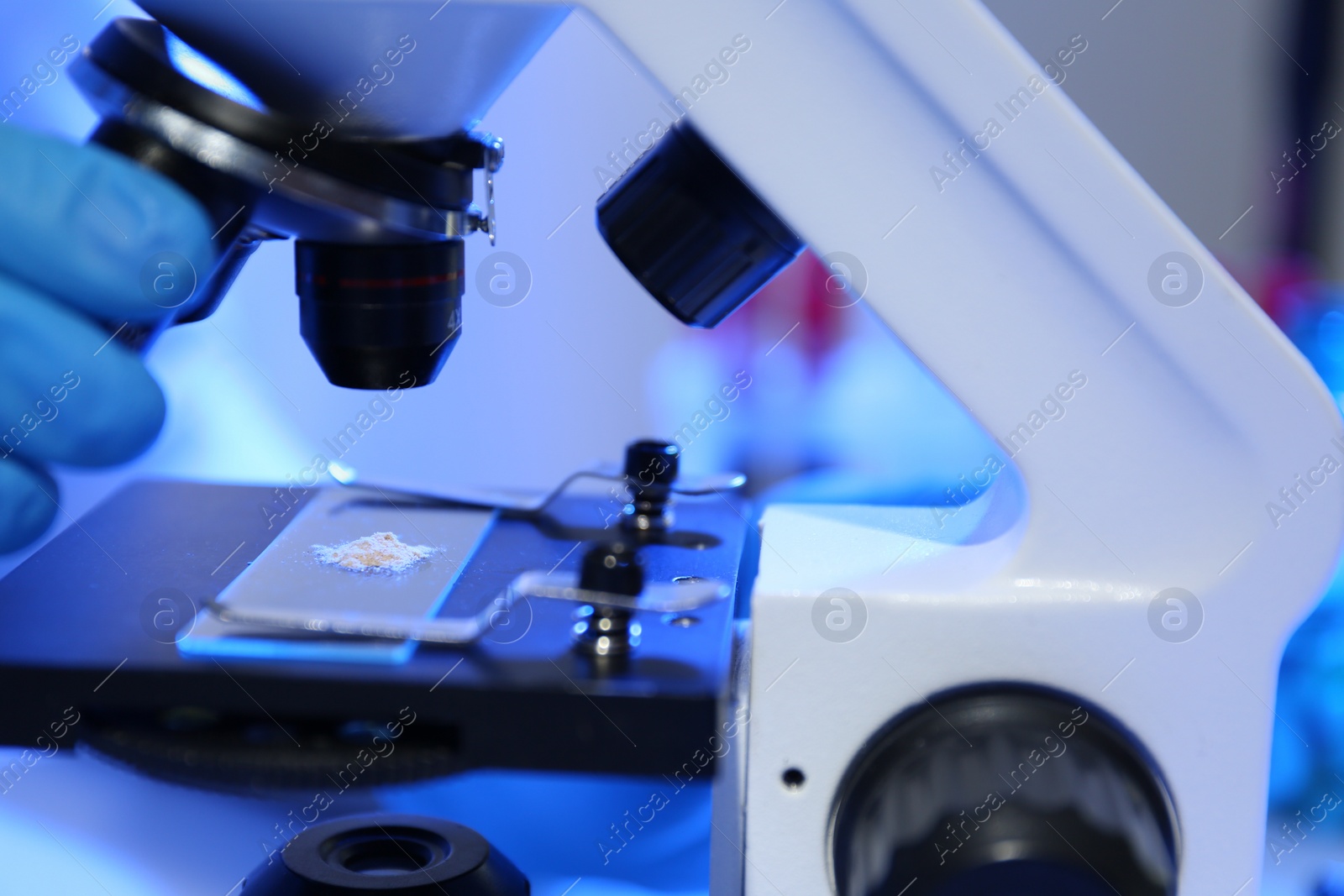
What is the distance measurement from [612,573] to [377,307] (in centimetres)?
20

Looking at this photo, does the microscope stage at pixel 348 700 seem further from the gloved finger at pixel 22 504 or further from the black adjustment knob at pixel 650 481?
the black adjustment knob at pixel 650 481

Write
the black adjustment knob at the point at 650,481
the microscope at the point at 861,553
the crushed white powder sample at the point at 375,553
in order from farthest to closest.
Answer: the black adjustment knob at the point at 650,481 → the crushed white powder sample at the point at 375,553 → the microscope at the point at 861,553

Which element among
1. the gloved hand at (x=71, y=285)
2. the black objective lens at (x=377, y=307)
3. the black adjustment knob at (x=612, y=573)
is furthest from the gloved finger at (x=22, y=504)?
the black adjustment knob at (x=612, y=573)

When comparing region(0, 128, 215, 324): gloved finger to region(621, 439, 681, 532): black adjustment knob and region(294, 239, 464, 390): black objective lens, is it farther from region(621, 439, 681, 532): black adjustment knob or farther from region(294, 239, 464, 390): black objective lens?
region(621, 439, 681, 532): black adjustment knob

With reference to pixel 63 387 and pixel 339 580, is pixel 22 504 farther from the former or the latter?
pixel 339 580

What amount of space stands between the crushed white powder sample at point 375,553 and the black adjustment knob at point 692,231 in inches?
9.0

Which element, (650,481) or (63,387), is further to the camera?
(650,481)

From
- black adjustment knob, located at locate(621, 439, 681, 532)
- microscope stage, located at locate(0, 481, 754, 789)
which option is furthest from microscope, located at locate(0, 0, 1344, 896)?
black adjustment knob, located at locate(621, 439, 681, 532)

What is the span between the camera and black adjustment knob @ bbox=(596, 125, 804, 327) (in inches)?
25.8

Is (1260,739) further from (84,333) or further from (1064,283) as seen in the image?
(84,333)

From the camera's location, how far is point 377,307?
2.20 ft

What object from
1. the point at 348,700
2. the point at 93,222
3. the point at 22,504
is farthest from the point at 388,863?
the point at 93,222

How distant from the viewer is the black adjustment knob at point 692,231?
66 centimetres

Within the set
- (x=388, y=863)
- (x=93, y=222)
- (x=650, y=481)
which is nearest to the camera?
(x=93, y=222)
